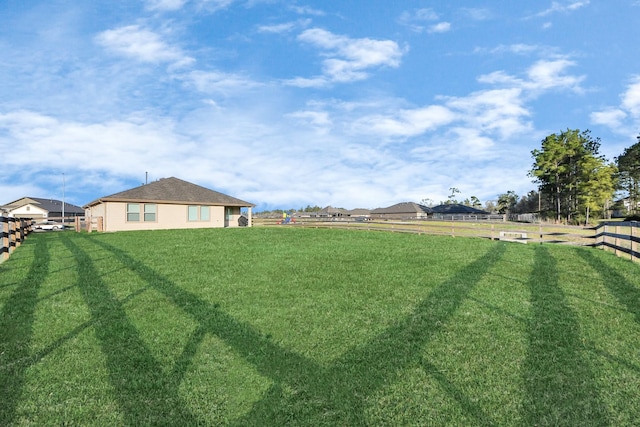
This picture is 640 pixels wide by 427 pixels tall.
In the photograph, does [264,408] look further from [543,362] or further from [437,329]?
[543,362]

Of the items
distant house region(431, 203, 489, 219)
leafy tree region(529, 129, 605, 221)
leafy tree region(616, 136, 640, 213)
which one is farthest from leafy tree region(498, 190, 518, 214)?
leafy tree region(529, 129, 605, 221)

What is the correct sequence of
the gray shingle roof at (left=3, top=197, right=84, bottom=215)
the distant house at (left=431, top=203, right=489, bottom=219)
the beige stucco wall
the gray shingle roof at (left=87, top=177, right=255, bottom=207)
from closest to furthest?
the beige stucco wall < the gray shingle roof at (left=87, top=177, right=255, bottom=207) < the gray shingle roof at (left=3, top=197, right=84, bottom=215) < the distant house at (left=431, top=203, right=489, bottom=219)

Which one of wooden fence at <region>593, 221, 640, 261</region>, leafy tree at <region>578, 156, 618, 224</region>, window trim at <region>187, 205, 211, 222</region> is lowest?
wooden fence at <region>593, 221, 640, 261</region>

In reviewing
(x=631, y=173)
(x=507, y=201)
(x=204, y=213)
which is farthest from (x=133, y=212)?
(x=507, y=201)

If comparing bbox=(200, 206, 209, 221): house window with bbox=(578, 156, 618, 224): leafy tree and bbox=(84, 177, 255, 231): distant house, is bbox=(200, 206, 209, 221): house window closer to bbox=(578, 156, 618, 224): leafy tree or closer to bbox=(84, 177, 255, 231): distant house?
bbox=(84, 177, 255, 231): distant house

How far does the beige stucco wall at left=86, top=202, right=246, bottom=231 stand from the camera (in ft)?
81.7

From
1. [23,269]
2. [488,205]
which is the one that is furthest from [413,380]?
[488,205]

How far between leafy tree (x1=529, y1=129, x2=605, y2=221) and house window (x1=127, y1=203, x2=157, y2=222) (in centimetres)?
5361

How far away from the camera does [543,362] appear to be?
13.1 ft

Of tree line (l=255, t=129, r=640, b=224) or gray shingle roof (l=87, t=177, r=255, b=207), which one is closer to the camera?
gray shingle roof (l=87, t=177, r=255, b=207)

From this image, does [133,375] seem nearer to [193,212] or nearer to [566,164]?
[193,212]

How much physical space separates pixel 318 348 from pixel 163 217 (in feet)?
84.9

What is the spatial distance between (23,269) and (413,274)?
949cm

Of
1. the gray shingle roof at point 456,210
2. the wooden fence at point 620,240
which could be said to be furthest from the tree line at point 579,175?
the wooden fence at point 620,240
